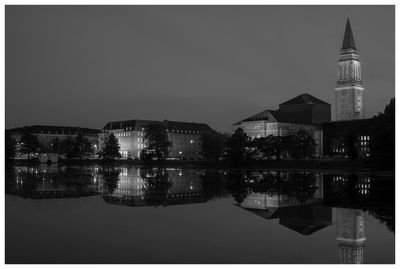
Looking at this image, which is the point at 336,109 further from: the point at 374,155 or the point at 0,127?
the point at 0,127

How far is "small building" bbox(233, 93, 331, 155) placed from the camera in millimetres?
139750

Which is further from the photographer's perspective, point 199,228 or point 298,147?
point 298,147

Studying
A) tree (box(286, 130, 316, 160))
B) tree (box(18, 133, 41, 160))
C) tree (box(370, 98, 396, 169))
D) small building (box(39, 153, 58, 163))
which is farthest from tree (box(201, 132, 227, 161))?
tree (box(18, 133, 41, 160))

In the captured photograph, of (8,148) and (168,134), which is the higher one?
(168,134)

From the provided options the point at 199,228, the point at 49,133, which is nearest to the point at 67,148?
the point at 49,133

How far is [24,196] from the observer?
1136 inches

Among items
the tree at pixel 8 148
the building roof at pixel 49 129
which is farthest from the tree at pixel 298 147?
the building roof at pixel 49 129

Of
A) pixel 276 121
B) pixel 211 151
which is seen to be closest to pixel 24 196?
pixel 211 151

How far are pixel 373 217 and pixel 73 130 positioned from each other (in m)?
174

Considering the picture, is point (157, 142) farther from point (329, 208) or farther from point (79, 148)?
point (329, 208)

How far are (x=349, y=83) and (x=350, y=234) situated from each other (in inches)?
5872

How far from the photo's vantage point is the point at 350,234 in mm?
17000

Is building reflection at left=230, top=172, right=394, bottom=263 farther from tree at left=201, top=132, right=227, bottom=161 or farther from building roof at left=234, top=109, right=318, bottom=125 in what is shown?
building roof at left=234, top=109, right=318, bottom=125

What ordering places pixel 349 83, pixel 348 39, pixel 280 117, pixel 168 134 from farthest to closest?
pixel 348 39, pixel 168 134, pixel 349 83, pixel 280 117
